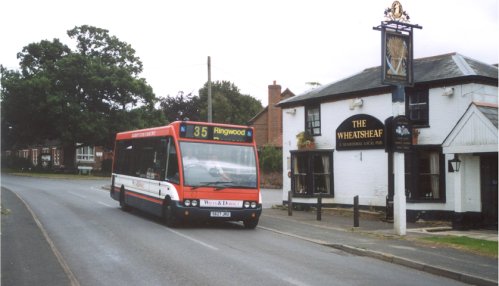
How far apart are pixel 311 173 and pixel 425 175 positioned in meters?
5.75

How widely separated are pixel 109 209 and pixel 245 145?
755cm

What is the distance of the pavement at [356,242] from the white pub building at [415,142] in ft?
3.55

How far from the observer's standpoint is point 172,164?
49.3 feet

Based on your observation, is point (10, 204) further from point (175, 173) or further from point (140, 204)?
point (175, 173)

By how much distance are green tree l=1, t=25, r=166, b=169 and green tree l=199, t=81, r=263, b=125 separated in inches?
829

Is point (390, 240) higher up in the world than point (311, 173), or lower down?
lower down

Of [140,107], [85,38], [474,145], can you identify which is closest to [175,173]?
[474,145]

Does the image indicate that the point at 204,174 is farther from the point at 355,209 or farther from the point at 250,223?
the point at 355,209

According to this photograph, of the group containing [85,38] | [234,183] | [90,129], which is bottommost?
[234,183]

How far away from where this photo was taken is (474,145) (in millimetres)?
15617

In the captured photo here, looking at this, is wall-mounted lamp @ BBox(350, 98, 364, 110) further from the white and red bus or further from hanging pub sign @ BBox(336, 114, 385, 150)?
the white and red bus

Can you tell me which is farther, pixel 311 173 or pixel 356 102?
pixel 311 173

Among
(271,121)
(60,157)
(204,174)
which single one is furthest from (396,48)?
(60,157)

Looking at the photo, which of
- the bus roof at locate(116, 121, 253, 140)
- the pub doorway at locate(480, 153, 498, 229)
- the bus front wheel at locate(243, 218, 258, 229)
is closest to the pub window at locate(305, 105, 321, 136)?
the bus roof at locate(116, 121, 253, 140)
